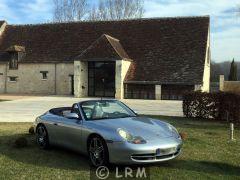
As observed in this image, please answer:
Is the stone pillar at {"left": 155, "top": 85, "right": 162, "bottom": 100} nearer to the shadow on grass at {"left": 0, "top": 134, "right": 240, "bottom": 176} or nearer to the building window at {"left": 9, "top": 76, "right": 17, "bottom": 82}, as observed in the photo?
the building window at {"left": 9, "top": 76, "right": 17, "bottom": 82}

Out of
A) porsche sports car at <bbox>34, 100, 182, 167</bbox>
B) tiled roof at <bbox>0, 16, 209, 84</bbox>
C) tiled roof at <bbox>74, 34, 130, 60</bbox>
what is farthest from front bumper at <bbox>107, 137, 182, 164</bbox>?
tiled roof at <bbox>74, 34, 130, 60</bbox>

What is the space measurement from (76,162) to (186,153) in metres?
2.66

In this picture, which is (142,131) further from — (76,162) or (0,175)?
(0,175)

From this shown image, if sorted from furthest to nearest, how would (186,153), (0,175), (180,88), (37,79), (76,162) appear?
1. (37,79)
2. (180,88)
3. (186,153)
4. (76,162)
5. (0,175)

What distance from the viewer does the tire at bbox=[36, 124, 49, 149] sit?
10953mm

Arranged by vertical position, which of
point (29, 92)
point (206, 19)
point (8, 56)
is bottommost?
point (29, 92)

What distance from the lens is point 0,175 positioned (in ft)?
27.3

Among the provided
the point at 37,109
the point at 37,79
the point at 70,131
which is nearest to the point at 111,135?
the point at 70,131

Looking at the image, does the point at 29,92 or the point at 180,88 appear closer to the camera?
the point at 180,88

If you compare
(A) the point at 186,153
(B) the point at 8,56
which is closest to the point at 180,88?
(B) the point at 8,56

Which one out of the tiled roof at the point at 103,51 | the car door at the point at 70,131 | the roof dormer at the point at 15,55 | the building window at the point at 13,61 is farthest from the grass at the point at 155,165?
the building window at the point at 13,61

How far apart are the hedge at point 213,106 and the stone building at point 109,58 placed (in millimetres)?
17789

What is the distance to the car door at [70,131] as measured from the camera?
31.4 ft

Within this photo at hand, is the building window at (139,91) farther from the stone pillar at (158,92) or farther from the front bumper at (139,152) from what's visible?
the front bumper at (139,152)
